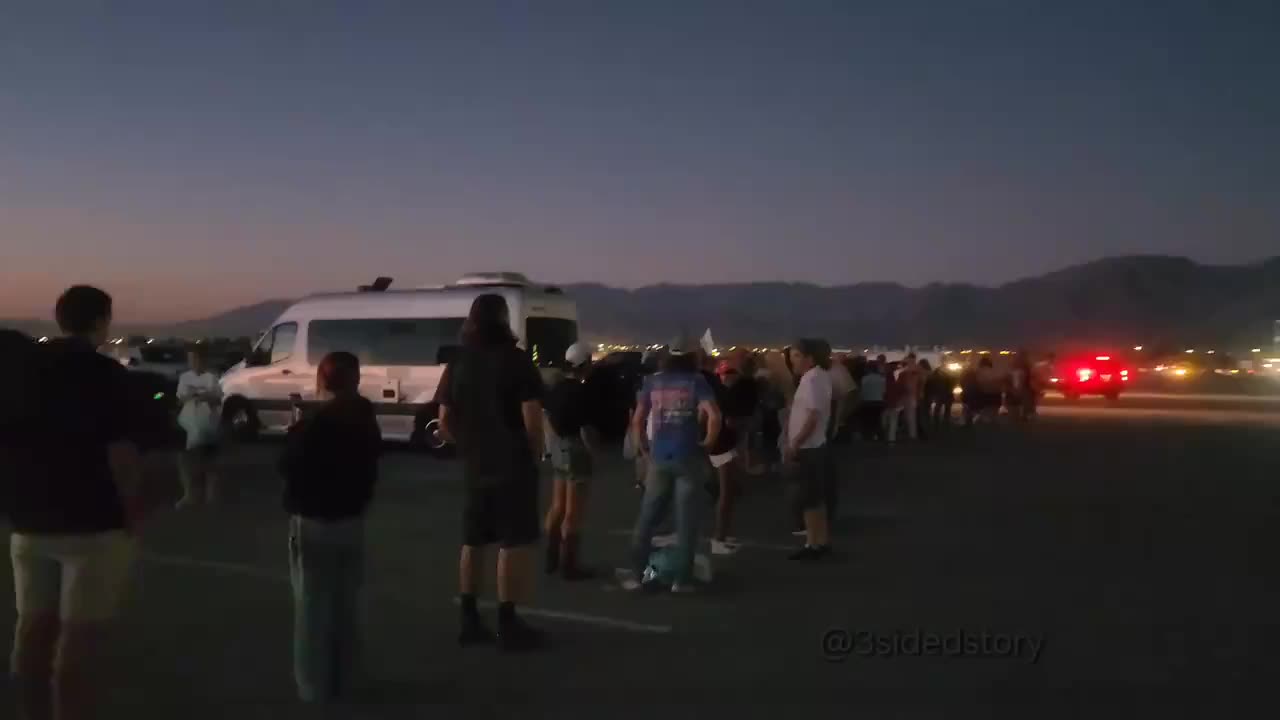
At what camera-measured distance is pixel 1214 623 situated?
23.5ft

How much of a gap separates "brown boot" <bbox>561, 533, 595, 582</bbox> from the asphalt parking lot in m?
0.25

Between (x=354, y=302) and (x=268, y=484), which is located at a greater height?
(x=354, y=302)

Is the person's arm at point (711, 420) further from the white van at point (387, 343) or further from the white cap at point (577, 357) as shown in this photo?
the white van at point (387, 343)

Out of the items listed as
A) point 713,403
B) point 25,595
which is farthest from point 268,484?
point 25,595

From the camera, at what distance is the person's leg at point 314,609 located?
17.8 ft

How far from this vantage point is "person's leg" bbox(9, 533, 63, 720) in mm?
4262

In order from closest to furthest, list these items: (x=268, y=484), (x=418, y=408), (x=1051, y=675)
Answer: (x=1051, y=675) < (x=268, y=484) < (x=418, y=408)

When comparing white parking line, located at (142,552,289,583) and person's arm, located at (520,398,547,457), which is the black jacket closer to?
person's arm, located at (520,398,547,457)

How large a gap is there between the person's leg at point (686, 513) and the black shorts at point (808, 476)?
1485 mm

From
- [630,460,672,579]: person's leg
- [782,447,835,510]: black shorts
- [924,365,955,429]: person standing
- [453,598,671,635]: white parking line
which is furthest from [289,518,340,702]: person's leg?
[924,365,955,429]: person standing

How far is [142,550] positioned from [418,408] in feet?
29.3

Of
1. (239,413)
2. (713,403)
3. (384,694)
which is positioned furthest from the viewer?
(239,413)

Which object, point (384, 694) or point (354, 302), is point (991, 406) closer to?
point (354, 302)

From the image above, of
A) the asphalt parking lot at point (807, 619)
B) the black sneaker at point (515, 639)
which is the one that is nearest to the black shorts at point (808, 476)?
the asphalt parking lot at point (807, 619)
